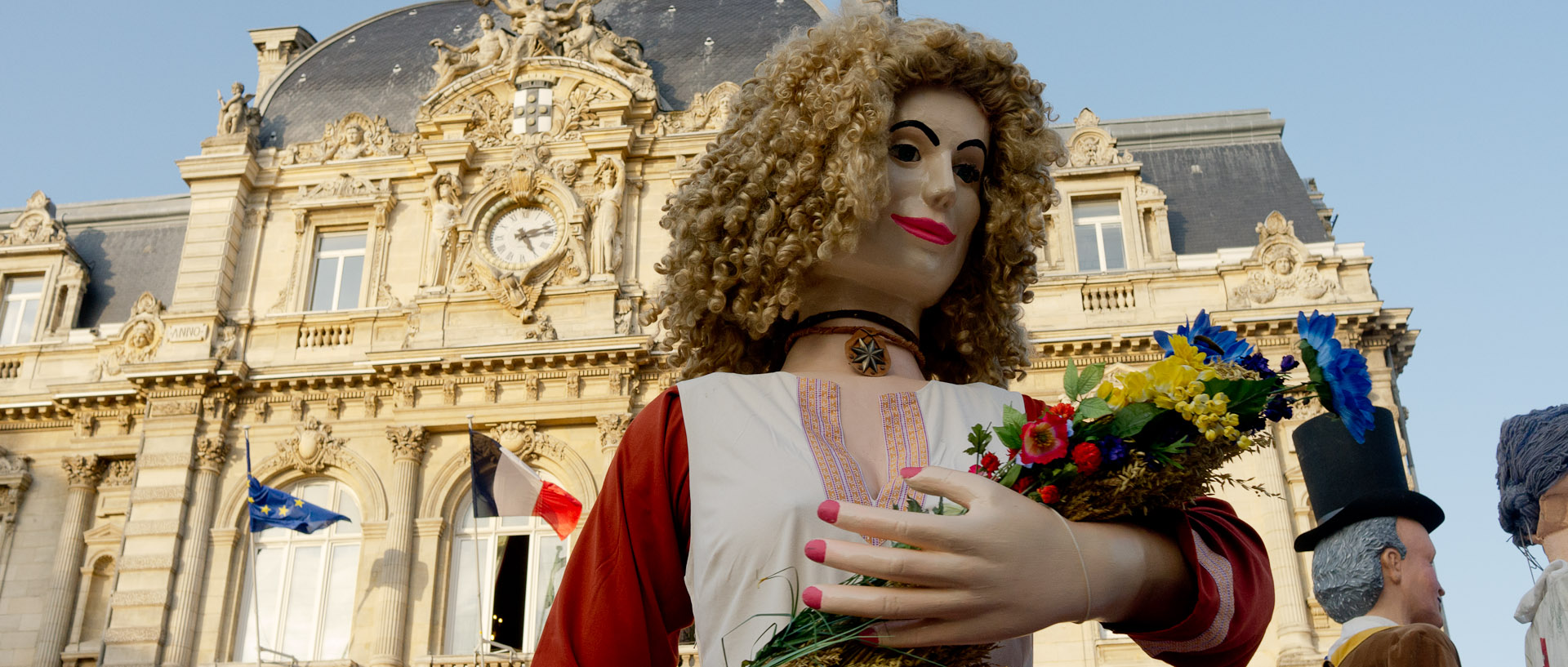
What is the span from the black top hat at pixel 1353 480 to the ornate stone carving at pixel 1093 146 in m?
13.1

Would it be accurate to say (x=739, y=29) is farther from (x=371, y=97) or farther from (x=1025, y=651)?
(x=1025, y=651)

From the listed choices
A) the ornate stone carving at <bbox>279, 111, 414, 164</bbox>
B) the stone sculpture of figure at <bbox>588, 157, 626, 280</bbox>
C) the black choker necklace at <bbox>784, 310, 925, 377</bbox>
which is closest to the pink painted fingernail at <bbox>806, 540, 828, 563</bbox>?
the black choker necklace at <bbox>784, 310, 925, 377</bbox>

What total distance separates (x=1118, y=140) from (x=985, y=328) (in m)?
18.1

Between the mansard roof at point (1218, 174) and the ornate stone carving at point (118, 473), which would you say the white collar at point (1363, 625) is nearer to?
the mansard roof at point (1218, 174)

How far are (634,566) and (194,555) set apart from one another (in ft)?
52.1

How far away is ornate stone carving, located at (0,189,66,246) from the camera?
20938 mm

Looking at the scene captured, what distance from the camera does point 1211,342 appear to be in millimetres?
2396

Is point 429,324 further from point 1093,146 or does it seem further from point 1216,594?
point 1216,594

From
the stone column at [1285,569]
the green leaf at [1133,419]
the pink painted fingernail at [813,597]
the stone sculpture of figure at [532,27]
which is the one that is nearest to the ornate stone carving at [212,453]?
the stone sculpture of figure at [532,27]

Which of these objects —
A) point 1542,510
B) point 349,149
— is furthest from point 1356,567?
point 349,149

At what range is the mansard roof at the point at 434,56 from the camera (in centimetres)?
2006

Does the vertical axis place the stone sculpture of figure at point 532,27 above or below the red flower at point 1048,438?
above

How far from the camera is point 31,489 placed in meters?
18.6

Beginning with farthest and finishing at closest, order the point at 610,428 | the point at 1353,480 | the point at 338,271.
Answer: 1. the point at 338,271
2. the point at 610,428
3. the point at 1353,480
